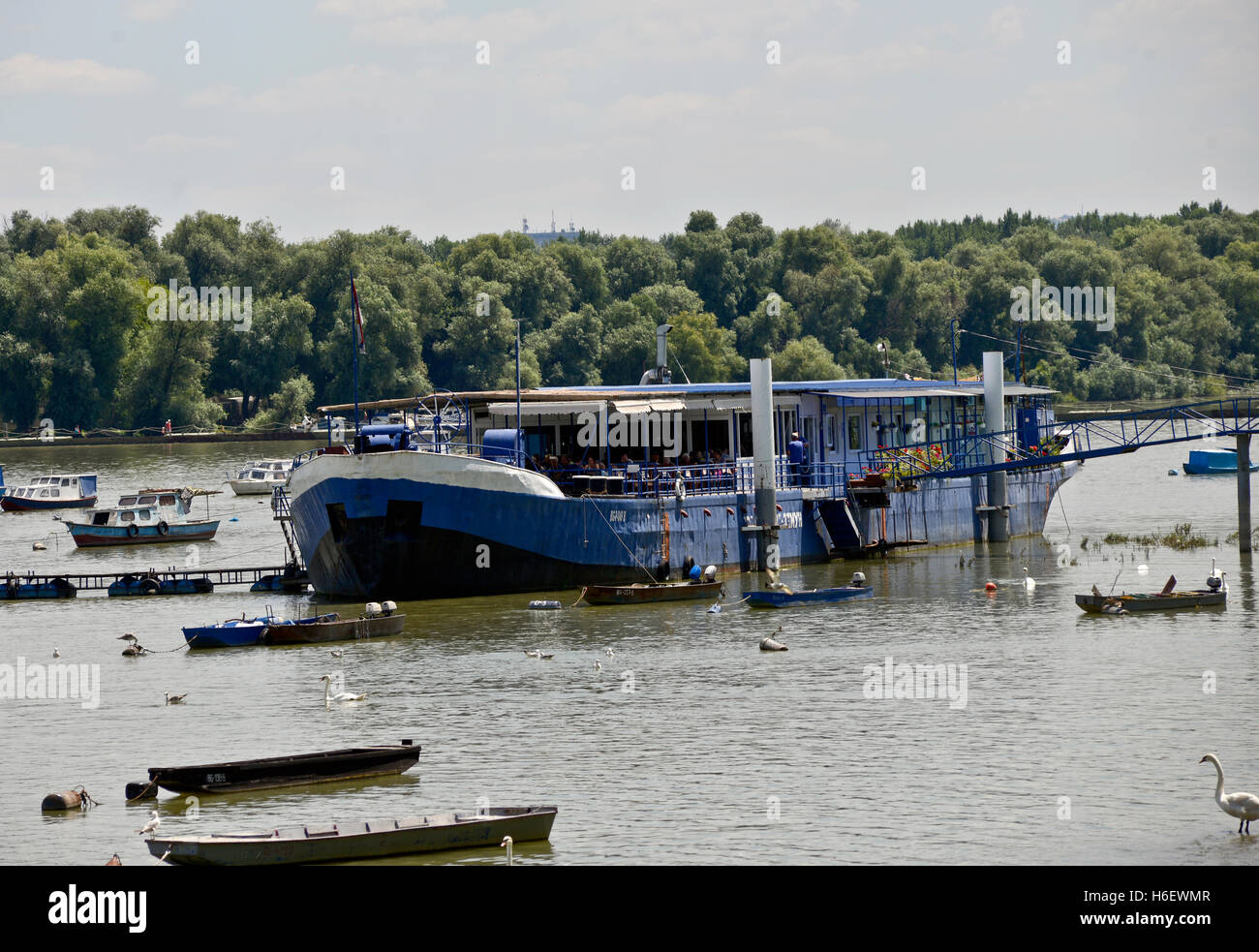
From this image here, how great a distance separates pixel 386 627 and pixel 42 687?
8966 millimetres

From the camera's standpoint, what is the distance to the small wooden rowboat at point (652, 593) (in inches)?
1946

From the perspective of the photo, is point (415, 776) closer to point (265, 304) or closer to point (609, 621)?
point (609, 621)

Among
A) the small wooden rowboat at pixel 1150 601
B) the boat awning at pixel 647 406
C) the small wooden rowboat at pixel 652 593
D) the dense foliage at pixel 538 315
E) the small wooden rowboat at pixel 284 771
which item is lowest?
the small wooden rowboat at pixel 284 771

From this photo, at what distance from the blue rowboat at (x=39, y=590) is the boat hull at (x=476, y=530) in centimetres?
953

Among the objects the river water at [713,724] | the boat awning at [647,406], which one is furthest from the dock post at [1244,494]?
the boat awning at [647,406]

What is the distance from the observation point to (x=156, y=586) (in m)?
57.2

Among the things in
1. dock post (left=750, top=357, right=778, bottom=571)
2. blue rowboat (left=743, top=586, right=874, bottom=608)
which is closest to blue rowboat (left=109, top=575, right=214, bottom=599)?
dock post (left=750, top=357, right=778, bottom=571)

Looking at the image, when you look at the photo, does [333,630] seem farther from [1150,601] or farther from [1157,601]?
[1157,601]

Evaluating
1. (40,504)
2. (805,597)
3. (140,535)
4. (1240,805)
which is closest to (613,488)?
(805,597)

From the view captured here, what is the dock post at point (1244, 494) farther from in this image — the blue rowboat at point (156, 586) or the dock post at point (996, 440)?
the blue rowboat at point (156, 586)

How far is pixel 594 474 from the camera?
53375 millimetres

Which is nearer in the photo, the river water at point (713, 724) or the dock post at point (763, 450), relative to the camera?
the river water at point (713, 724)
